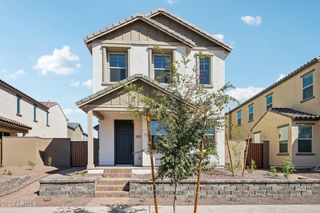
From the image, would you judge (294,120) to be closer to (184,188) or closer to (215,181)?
(215,181)

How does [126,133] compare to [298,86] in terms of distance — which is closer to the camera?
[126,133]

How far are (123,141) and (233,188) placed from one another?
6688mm

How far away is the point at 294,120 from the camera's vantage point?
54.4ft

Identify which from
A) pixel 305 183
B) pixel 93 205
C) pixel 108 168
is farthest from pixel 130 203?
pixel 305 183

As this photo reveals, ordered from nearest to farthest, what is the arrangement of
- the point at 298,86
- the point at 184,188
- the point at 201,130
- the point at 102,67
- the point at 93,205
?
the point at 201,130 < the point at 93,205 < the point at 184,188 < the point at 102,67 < the point at 298,86

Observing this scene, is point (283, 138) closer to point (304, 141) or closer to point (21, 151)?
point (304, 141)

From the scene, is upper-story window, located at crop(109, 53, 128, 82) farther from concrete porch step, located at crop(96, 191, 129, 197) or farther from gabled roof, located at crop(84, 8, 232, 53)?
concrete porch step, located at crop(96, 191, 129, 197)

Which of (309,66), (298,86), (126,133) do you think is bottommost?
(126,133)

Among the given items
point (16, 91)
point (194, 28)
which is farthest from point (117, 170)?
point (16, 91)

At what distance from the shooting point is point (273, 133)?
19391 millimetres

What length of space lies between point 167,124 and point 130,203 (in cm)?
436

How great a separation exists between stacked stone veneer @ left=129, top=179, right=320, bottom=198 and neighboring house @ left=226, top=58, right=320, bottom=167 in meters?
3.91

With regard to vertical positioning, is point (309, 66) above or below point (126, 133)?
above

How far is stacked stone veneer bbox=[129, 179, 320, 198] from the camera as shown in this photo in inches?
397
